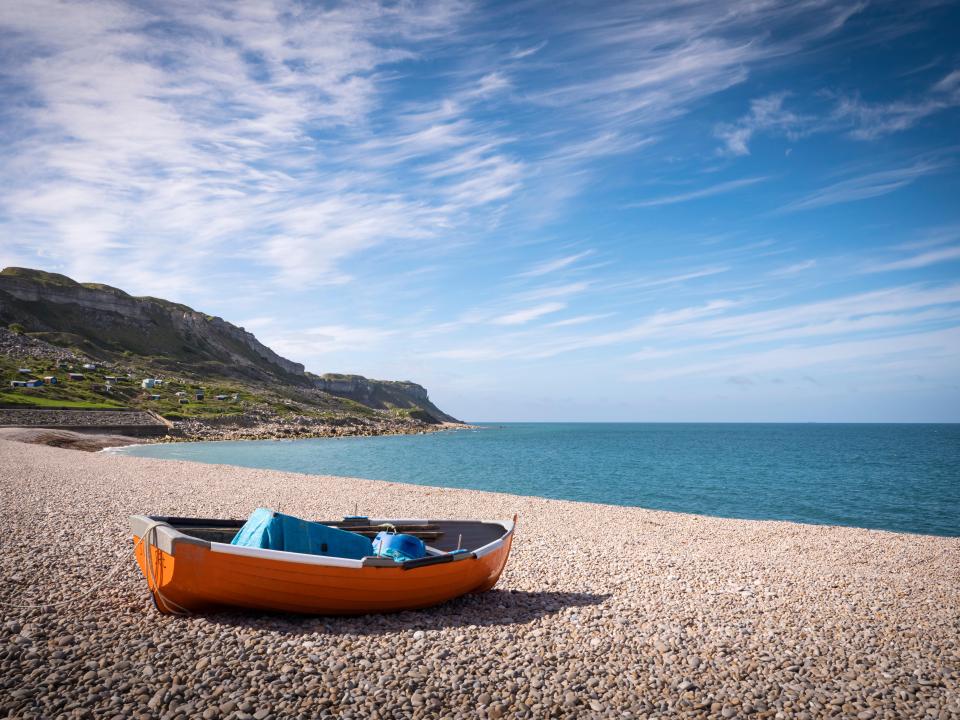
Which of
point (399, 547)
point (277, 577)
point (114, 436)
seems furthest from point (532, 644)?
point (114, 436)

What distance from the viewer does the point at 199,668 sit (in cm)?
707

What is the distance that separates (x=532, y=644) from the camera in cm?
845

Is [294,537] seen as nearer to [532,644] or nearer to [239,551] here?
[239,551]

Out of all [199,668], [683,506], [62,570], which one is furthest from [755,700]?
[683,506]

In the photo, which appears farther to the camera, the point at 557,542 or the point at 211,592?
the point at 557,542

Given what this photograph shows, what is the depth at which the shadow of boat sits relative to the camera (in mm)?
8688

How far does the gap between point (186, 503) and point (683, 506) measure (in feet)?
79.6

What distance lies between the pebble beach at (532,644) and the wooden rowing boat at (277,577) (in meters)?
0.28

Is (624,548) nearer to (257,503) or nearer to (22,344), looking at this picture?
(257,503)

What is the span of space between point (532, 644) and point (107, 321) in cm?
19524

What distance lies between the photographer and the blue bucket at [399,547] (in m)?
10.3

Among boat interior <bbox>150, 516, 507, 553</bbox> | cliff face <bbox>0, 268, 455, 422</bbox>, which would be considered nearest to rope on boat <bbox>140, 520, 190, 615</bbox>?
boat interior <bbox>150, 516, 507, 553</bbox>

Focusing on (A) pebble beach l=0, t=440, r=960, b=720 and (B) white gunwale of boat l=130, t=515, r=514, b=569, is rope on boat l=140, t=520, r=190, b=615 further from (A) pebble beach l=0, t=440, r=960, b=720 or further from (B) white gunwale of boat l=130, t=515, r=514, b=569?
(A) pebble beach l=0, t=440, r=960, b=720

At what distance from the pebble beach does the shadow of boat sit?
5 centimetres
